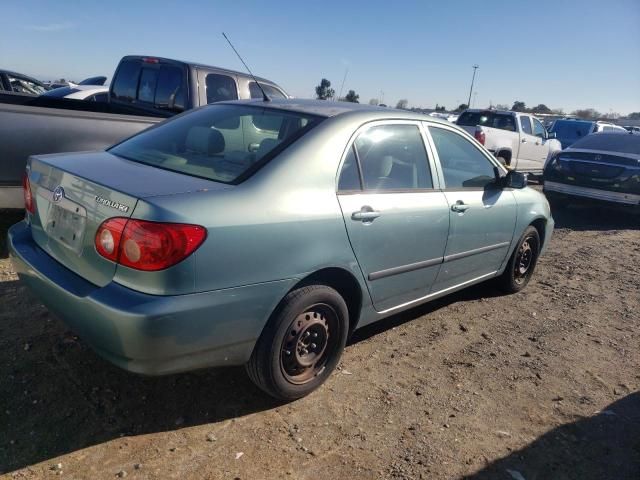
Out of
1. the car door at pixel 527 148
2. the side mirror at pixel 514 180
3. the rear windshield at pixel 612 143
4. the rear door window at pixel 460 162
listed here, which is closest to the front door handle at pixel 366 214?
the rear door window at pixel 460 162

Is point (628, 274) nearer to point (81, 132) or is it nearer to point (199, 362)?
point (199, 362)

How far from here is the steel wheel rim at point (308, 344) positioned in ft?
9.43

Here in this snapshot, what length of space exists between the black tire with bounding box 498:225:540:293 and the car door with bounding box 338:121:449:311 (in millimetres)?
1443

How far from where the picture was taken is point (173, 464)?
244cm

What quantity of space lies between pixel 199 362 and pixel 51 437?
31.4 inches

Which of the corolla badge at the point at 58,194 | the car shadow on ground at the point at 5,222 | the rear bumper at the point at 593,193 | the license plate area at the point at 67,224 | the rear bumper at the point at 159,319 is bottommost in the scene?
the car shadow on ground at the point at 5,222

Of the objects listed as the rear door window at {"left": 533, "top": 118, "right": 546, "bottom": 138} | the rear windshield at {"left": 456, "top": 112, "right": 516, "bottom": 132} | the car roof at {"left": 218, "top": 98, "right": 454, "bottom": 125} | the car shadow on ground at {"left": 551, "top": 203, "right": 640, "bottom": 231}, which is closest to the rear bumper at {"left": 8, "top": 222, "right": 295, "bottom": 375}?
the car roof at {"left": 218, "top": 98, "right": 454, "bottom": 125}

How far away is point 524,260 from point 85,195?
4078mm

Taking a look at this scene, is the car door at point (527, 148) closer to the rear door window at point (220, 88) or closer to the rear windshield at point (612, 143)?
the rear windshield at point (612, 143)

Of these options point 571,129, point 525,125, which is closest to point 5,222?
point 525,125

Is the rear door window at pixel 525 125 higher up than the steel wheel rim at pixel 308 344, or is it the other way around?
the rear door window at pixel 525 125

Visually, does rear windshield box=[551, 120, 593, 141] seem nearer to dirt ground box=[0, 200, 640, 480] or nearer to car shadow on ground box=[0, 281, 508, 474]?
dirt ground box=[0, 200, 640, 480]

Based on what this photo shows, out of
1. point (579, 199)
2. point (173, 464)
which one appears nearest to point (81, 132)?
point (173, 464)

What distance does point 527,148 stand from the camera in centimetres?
1374
